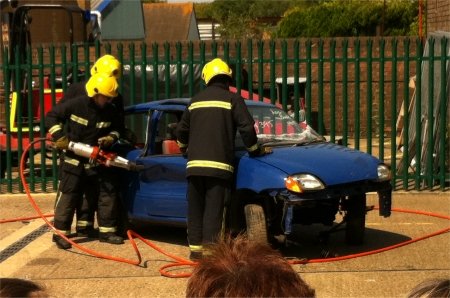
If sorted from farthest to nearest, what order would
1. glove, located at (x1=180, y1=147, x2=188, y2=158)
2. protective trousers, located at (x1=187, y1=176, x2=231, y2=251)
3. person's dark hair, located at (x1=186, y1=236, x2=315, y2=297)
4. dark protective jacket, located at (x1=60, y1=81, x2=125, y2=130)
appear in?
dark protective jacket, located at (x1=60, y1=81, x2=125, y2=130)
glove, located at (x1=180, y1=147, x2=188, y2=158)
protective trousers, located at (x1=187, y1=176, x2=231, y2=251)
person's dark hair, located at (x1=186, y1=236, x2=315, y2=297)

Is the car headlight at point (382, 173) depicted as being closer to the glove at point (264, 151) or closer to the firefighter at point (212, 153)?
the glove at point (264, 151)

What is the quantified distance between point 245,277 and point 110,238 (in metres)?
6.78

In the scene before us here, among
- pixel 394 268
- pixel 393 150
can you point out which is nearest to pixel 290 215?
pixel 394 268

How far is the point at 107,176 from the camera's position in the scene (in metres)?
9.05

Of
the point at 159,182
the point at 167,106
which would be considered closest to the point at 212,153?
the point at 159,182

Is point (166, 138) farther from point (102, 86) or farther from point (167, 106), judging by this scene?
point (102, 86)

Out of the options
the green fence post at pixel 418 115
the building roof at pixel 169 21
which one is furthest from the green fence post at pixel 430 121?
the building roof at pixel 169 21

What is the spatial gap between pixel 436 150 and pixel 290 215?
5.02 meters

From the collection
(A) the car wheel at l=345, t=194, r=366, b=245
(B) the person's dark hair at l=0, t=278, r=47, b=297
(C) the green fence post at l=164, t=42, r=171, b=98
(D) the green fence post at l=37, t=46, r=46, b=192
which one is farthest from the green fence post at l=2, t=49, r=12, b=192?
(B) the person's dark hair at l=0, t=278, r=47, b=297

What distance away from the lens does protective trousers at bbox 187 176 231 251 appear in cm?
802

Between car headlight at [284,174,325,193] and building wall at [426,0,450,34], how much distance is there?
720 centimetres

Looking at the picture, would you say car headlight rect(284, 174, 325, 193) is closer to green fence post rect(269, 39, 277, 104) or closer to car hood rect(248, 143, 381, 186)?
car hood rect(248, 143, 381, 186)

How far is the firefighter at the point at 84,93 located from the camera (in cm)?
914

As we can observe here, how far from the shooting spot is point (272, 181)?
791 cm
